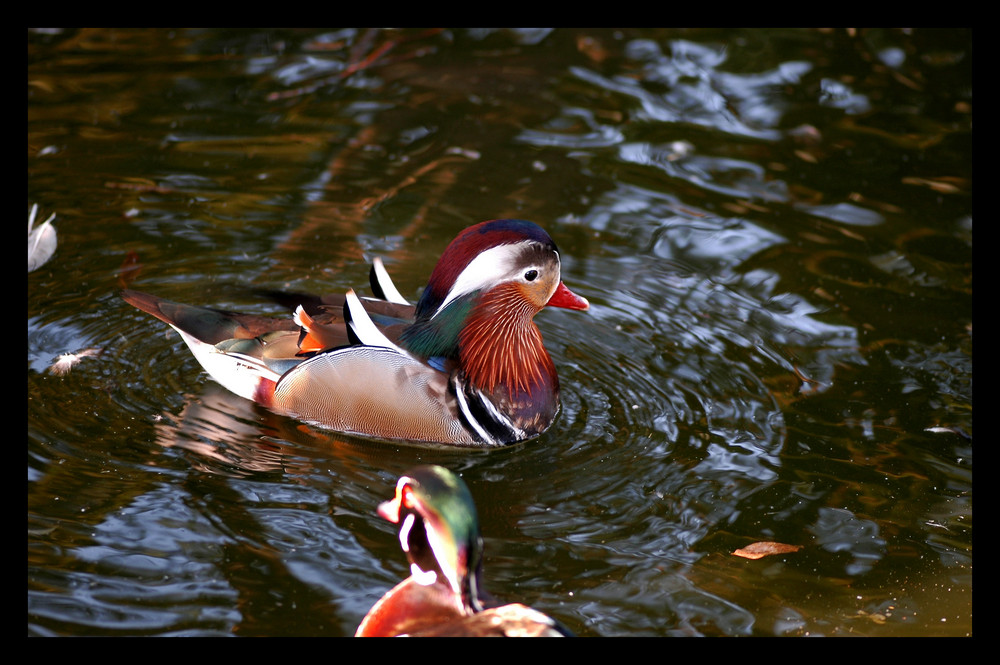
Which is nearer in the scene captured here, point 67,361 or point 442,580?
point 442,580

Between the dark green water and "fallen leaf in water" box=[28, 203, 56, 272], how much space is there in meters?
0.07

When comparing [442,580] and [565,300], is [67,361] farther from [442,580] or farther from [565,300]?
[442,580]

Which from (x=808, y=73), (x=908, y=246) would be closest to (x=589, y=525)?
(x=908, y=246)

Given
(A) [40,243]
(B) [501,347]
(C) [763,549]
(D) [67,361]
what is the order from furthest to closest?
(A) [40,243] < (D) [67,361] < (B) [501,347] < (C) [763,549]

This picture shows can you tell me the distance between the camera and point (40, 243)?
6.22 metres

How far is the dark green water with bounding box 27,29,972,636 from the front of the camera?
422cm

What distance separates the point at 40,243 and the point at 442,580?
151 inches

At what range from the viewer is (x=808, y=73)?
8742 millimetres

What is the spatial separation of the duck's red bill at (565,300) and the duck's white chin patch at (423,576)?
6.71ft

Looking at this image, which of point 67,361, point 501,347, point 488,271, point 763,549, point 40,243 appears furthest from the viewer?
point 40,243

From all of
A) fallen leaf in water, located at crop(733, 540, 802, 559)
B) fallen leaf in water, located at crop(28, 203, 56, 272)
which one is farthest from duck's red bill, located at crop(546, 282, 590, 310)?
fallen leaf in water, located at crop(28, 203, 56, 272)

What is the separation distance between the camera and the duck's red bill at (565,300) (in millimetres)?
5359

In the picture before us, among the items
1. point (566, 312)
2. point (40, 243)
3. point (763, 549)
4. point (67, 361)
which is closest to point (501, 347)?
point (566, 312)

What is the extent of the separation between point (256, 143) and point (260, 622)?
4.58 m
